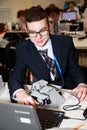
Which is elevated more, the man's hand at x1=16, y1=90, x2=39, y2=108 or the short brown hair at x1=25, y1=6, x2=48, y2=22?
the short brown hair at x1=25, y1=6, x2=48, y2=22

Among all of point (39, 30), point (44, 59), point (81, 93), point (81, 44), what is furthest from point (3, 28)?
point (81, 93)

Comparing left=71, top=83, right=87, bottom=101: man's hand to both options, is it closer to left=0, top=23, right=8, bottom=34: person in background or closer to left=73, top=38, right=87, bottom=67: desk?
left=73, top=38, right=87, bottom=67: desk

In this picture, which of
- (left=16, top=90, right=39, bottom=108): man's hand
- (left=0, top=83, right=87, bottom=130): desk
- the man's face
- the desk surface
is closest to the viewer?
(left=0, top=83, right=87, bottom=130): desk

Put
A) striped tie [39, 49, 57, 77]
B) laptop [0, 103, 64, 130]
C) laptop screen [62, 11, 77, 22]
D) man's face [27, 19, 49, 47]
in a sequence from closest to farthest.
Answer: laptop [0, 103, 64, 130] → man's face [27, 19, 49, 47] → striped tie [39, 49, 57, 77] → laptop screen [62, 11, 77, 22]

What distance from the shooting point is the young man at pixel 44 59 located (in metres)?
1.67

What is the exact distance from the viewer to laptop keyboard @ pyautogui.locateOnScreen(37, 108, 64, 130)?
4.16ft

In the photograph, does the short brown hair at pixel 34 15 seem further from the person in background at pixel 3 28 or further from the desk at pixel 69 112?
the person in background at pixel 3 28

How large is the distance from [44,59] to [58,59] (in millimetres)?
108

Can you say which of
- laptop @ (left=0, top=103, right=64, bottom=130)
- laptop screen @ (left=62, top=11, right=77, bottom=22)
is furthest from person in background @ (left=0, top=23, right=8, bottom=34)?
laptop @ (left=0, top=103, right=64, bottom=130)

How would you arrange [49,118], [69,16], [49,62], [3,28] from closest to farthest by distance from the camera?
1. [49,118]
2. [49,62]
3. [69,16]
4. [3,28]

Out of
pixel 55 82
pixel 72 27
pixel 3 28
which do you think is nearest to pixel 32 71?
pixel 55 82

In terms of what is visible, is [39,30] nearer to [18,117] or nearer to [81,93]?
[81,93]

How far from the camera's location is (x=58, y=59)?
1842mm

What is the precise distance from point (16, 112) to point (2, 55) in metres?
2.69
